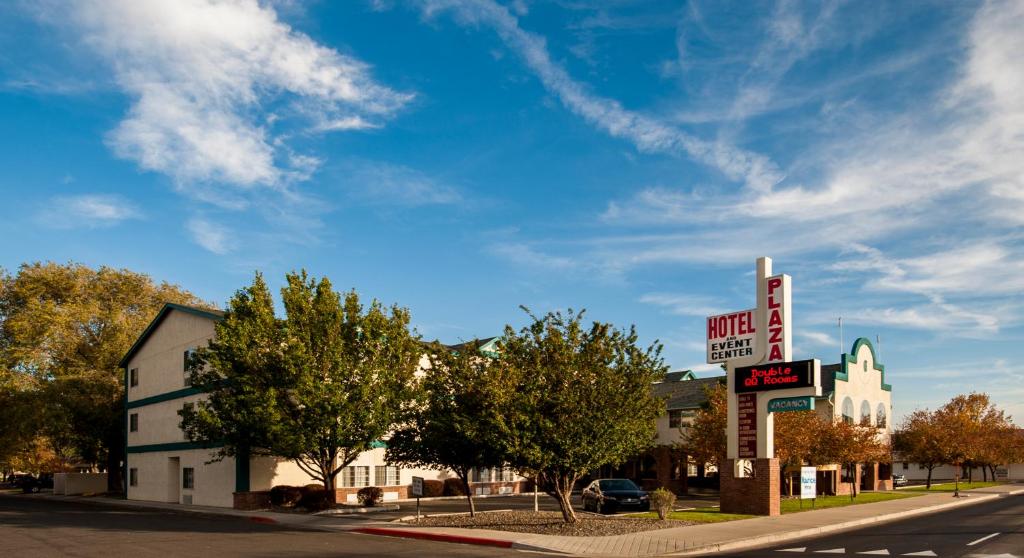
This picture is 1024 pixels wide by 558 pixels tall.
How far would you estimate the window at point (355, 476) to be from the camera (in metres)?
40.8

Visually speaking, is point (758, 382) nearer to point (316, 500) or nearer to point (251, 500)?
point (316, 500)

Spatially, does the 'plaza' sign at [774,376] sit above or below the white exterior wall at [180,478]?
above

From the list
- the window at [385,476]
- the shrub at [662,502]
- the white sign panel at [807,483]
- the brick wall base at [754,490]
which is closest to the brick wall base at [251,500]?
the window at [385,476]

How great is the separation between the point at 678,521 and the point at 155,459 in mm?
32493

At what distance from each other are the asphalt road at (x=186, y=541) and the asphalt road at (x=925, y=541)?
7.85 m

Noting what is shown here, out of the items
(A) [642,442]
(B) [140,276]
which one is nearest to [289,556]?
(A) [642,442]

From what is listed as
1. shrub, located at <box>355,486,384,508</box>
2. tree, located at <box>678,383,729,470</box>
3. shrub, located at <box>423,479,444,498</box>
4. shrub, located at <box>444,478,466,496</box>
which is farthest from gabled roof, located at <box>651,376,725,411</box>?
shrub, located at <box>355,486,384,508</box>

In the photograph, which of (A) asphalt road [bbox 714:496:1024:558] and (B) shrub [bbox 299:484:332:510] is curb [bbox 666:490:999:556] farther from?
(B) shrub [bbox 299:484:332:510]

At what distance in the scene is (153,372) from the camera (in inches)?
1877

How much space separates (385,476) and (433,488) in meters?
3.05

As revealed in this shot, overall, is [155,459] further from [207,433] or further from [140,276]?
[140,276]

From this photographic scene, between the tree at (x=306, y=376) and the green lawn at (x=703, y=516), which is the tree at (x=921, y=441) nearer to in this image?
the green lawn at (x=703, y=516)

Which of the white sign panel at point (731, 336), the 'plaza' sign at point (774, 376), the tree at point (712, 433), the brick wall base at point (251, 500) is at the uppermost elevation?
the white sign panel at point (731, 336)

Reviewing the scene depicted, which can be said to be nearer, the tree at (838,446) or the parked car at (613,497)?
the parked car at (613,497)
